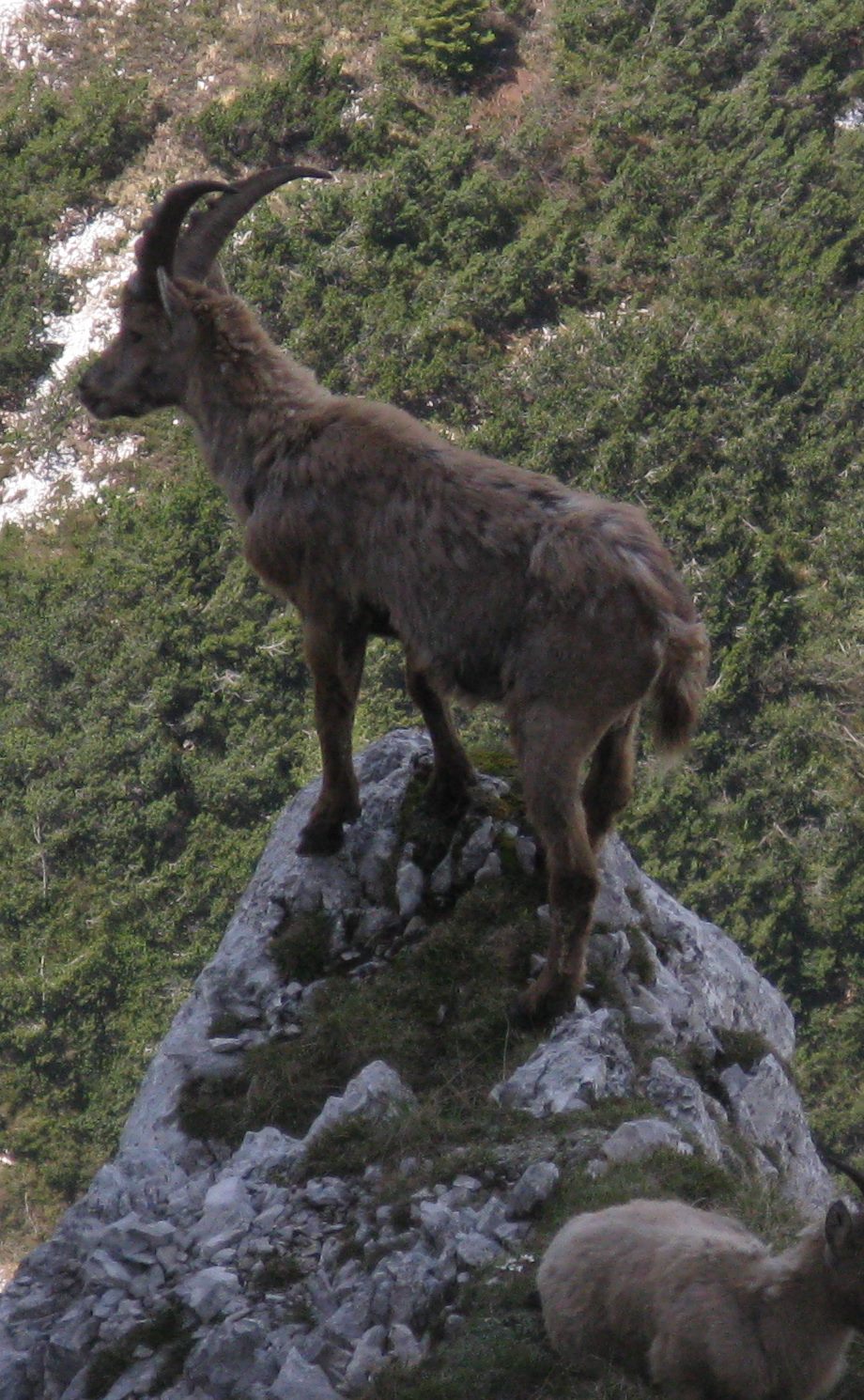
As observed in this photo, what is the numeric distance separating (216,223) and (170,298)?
61 cm

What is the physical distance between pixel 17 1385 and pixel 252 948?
3.14 m

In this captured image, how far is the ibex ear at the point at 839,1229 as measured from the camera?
17.1ft

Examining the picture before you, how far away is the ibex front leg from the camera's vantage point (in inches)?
340

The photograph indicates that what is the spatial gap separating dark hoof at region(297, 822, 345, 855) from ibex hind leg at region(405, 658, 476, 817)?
1.79 ft

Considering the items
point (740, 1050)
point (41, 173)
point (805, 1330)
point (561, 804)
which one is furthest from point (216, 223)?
point (41, 173)

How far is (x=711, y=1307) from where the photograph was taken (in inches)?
210

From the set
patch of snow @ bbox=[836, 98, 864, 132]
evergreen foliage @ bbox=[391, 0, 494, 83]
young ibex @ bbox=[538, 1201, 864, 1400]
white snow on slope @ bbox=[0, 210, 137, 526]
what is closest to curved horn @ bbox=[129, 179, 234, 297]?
young ibex @ bbox=[538, 1201, 864, 1400]

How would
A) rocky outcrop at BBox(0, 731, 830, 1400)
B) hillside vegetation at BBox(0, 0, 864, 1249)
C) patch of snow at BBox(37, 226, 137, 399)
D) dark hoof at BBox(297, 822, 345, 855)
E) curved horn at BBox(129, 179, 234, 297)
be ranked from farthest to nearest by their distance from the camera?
1. patch of snow at BBox(37, 226, 137, 399)
2. hillside vegetation at BBox(0, 0, 864, 1249)
3. dark hoof at BBox(297, 822, 345, 855)
4. curved horn at BBox(129, 179, 234, 297)
5. rocky outcrop at BBox(0, 731, 830, 1400)

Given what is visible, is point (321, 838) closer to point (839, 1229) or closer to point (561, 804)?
point (561, 804)

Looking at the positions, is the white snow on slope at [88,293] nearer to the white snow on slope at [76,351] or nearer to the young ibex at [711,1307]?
the white snow on slope at [76,351]

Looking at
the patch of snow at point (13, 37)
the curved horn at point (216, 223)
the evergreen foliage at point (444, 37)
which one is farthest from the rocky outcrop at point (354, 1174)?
the patch of snow at point (13, 37)

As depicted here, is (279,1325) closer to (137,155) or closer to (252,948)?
(252,948)

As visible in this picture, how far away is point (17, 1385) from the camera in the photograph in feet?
21.8

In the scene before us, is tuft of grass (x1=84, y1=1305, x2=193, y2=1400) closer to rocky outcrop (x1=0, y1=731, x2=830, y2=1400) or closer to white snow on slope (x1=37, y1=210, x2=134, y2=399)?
rocky outcrop (x1=0, y1=731, x2=830, y2=1400)
